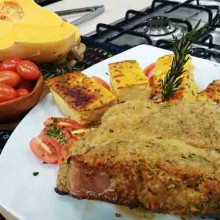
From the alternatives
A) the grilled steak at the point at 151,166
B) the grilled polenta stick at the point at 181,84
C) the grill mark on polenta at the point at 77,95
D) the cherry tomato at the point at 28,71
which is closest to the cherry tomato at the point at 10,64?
the cherry tomato at the point at 28,71

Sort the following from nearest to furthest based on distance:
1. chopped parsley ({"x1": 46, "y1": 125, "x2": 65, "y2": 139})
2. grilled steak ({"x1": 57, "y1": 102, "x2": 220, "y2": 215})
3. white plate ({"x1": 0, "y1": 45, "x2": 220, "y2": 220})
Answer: grilled steak ({"x1": 57, "y1": 102, "x2": 220, "y2": 215}) < white plate ({"x1": 0, "y1": 45, "x2": 220, "y2": 220}) < chopped parsley ({"x1": 46, "y1": 125, "x2": 65, "y2": 139})

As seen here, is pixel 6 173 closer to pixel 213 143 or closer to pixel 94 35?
pixel 213 143

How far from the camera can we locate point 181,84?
6.18 ft

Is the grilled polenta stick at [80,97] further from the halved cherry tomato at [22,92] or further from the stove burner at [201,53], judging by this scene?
the stove burner at [201,53]

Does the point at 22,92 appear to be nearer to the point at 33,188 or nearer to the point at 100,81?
the point at 100,81

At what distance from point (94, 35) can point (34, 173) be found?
1.42 m

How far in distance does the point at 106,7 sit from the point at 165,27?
0.72m

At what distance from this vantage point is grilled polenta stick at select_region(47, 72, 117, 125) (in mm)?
1820

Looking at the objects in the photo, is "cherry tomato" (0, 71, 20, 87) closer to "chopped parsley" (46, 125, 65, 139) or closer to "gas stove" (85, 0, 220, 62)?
"chopped parsley" (46, 125, 65, 139)

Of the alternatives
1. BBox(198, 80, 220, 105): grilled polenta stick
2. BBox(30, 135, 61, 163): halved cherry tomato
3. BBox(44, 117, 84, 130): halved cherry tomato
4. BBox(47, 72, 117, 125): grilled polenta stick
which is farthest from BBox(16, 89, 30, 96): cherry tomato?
BBox(198, 80, 220, 105): grilled polenta stick

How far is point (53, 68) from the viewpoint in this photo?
7.63ft

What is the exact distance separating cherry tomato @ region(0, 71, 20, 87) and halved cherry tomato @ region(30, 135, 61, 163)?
41 centimetres

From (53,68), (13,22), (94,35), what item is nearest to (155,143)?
(53,68)

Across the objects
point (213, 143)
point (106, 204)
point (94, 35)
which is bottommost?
point (94, 35)
